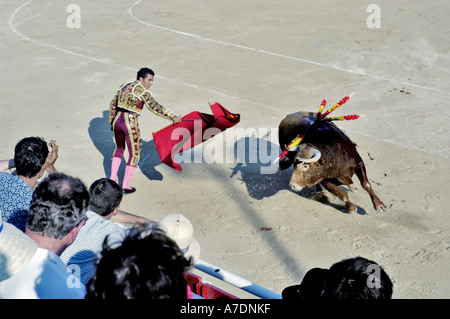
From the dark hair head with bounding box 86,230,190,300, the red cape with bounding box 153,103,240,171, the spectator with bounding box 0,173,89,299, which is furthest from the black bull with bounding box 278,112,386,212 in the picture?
the dark hair head with bounding box 86,230,190,300

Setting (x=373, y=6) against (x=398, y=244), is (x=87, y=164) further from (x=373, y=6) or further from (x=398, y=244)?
(x=373, y=6)

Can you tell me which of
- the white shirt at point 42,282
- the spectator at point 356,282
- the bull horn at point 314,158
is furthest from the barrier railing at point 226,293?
the bull horn at point 314,158

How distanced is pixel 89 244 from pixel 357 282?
55.7 inches

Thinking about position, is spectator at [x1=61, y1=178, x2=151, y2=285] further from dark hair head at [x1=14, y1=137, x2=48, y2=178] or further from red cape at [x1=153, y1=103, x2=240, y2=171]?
red cape at [x1=153, y1=103, x2=240, y2=171]

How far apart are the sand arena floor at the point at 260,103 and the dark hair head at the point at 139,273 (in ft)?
10.5

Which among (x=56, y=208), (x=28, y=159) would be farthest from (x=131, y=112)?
(x=56, y=208)

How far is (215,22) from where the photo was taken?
1345 cm

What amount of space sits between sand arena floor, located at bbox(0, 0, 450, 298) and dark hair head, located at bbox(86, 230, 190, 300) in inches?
126

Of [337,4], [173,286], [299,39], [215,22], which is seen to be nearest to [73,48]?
[215,22]
